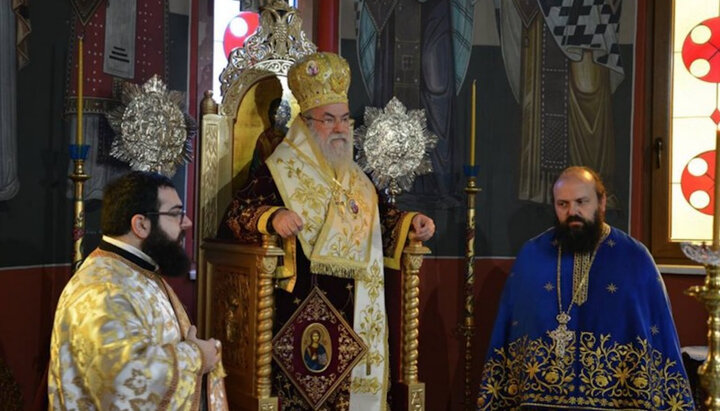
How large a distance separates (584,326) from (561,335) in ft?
0.38

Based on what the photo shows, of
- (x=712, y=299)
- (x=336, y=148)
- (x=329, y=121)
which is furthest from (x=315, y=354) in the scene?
(x=712, y=299)

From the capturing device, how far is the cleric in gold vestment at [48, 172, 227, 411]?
2.79 m

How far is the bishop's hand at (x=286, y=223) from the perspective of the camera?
398 cm

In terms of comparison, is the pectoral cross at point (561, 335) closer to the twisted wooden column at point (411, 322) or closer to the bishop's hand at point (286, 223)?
the twisted wooden column at point (411, 322)

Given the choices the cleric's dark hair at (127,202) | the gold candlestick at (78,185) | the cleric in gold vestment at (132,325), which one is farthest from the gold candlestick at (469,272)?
the cleric's dark hair at (127,202)

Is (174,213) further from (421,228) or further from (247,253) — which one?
(421,228)

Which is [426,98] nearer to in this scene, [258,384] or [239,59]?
[239,59]

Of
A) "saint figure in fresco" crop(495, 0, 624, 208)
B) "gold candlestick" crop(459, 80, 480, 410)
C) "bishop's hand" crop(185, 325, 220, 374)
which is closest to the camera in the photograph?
"bishop's hand" crop(185, 325, 220, 374)

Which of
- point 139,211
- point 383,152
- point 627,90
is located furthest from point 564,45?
point 139,211

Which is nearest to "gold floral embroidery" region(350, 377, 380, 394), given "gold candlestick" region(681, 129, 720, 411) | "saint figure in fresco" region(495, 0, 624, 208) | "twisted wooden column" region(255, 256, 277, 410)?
"twisted wooden column" region(255, 256, 277, 410)

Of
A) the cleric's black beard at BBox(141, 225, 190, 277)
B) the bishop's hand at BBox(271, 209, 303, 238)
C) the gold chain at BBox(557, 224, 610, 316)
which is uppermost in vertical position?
the bishop's hand at BBox(271, 209, 303, 238)

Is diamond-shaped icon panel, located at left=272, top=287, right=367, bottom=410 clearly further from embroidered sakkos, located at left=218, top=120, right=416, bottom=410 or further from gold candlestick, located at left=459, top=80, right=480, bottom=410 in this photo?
gold candlestick, located at left=459, top=80, right=480, bottom=410

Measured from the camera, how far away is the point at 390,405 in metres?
4.57

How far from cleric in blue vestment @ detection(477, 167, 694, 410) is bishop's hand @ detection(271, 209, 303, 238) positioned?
120cm
